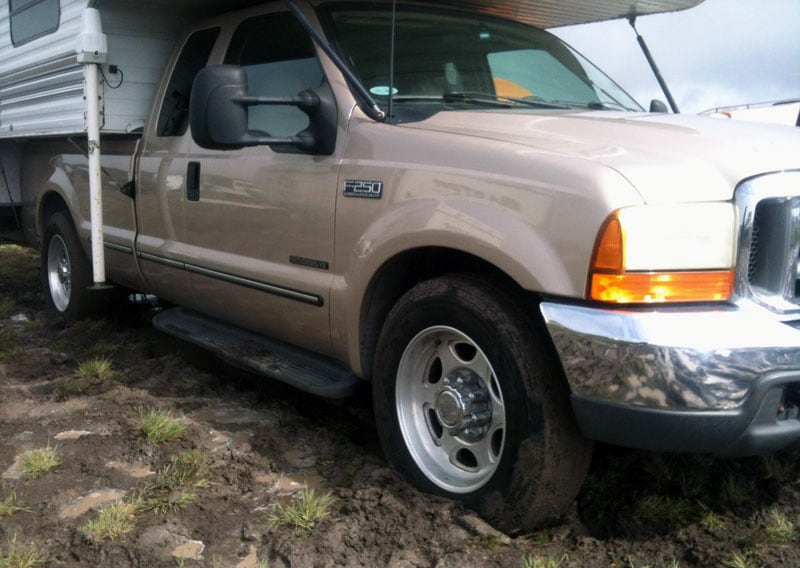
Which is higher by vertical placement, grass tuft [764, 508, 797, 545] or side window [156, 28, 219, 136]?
side window [156, 28, 219, 136]

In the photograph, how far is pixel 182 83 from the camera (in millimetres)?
4883

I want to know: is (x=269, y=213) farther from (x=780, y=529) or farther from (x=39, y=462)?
(x=780, y=529)

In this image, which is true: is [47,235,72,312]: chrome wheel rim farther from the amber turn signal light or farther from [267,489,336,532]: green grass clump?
the amber turn signal light

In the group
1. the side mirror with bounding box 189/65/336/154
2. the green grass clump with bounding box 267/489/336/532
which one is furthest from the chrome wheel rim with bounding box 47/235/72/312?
the green grass clump with bounding box 267/489/336/532

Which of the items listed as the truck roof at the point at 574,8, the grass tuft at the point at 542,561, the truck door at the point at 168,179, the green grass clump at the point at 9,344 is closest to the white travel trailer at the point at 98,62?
the truck door at the point at 168,179

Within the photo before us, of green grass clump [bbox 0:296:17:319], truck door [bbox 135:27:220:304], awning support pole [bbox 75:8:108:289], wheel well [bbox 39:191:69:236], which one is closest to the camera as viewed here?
truck door [bbox 135:27:220:304]

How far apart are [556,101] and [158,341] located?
10.5 feet

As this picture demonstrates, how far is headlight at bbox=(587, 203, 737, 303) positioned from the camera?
249cm

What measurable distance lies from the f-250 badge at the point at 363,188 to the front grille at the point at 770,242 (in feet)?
4.42

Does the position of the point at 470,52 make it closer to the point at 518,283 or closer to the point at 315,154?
the point at 315,154

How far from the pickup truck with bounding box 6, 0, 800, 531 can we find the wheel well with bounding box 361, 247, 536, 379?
1 centimetres

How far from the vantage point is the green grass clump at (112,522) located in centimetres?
289

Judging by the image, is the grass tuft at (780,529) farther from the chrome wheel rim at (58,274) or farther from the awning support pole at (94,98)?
the chrome wheel rim at (58,274)

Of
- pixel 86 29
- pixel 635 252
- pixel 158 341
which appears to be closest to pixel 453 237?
pixel 635 252
